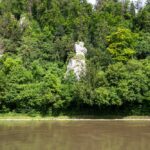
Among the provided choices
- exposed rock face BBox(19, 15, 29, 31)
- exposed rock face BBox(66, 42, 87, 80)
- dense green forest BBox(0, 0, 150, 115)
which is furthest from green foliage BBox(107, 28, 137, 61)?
exposed rock face BBox(19, 15, 29, 31)

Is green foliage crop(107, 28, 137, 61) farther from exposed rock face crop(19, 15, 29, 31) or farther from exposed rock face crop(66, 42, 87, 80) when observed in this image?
exposed rock face crop(19, 15, 29, 31)

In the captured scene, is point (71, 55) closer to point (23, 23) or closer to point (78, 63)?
point (78, 63)

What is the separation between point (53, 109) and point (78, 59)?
38.2 ft

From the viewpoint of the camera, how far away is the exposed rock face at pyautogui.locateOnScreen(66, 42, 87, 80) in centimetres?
6296

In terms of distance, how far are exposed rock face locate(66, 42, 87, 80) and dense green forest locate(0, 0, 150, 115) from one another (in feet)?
3.50

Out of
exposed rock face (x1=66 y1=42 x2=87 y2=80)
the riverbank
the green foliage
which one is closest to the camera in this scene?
the riverbank

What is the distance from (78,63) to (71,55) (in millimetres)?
3391

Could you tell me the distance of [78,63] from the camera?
65688 millimetres

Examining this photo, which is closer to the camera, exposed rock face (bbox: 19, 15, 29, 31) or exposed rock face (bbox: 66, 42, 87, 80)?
exposed rock face (bbox: 66, 42, 87, 80)

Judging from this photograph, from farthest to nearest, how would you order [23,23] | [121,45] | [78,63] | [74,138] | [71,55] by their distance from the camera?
[23,23]
[71,55]
[121,45]
[78,63]
[74,138]

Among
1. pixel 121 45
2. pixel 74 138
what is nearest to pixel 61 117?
pixel 121 45

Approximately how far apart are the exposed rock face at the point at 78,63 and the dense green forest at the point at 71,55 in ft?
3.50

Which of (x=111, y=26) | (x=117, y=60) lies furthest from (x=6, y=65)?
(x=111, y=26)

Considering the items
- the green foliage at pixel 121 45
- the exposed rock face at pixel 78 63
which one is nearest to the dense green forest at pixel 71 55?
the green foliage at pixel 121 45
